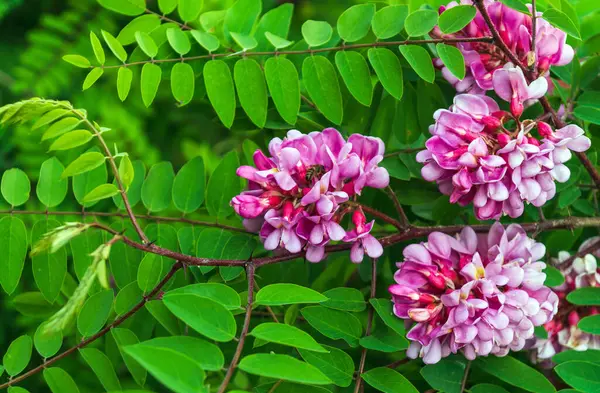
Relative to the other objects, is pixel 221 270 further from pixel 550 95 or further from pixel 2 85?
pixel 2 85

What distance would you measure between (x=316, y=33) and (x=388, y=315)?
0.44 m

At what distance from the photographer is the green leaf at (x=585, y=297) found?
1035 millimetres

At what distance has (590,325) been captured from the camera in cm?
98

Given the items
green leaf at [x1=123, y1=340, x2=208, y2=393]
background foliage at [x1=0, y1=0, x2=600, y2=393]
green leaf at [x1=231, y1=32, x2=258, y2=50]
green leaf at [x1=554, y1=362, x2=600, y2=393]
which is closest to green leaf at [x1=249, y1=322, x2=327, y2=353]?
background foliage at [x1=0, y1=0, x2=600, y2=393]

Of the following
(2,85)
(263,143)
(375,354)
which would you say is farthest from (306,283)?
(2,85)

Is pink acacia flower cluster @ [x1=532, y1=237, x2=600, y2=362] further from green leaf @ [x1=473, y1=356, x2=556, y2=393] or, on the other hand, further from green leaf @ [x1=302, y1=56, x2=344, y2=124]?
green leaf @ [x1=302, y1=56, x2=344, y2=124]

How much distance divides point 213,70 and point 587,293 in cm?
64

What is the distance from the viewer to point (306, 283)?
115cm

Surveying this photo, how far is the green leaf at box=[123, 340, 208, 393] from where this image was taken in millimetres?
632

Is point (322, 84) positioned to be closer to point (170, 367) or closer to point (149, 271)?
point (149, 271)

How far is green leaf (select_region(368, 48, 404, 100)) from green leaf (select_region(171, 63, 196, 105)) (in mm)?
269

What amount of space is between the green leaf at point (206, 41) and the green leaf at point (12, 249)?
0.37 metres

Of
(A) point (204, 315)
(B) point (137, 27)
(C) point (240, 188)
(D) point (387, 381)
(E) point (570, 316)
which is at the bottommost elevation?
(E) point (570, 316)

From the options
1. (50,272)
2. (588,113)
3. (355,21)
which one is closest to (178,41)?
(355,21)
